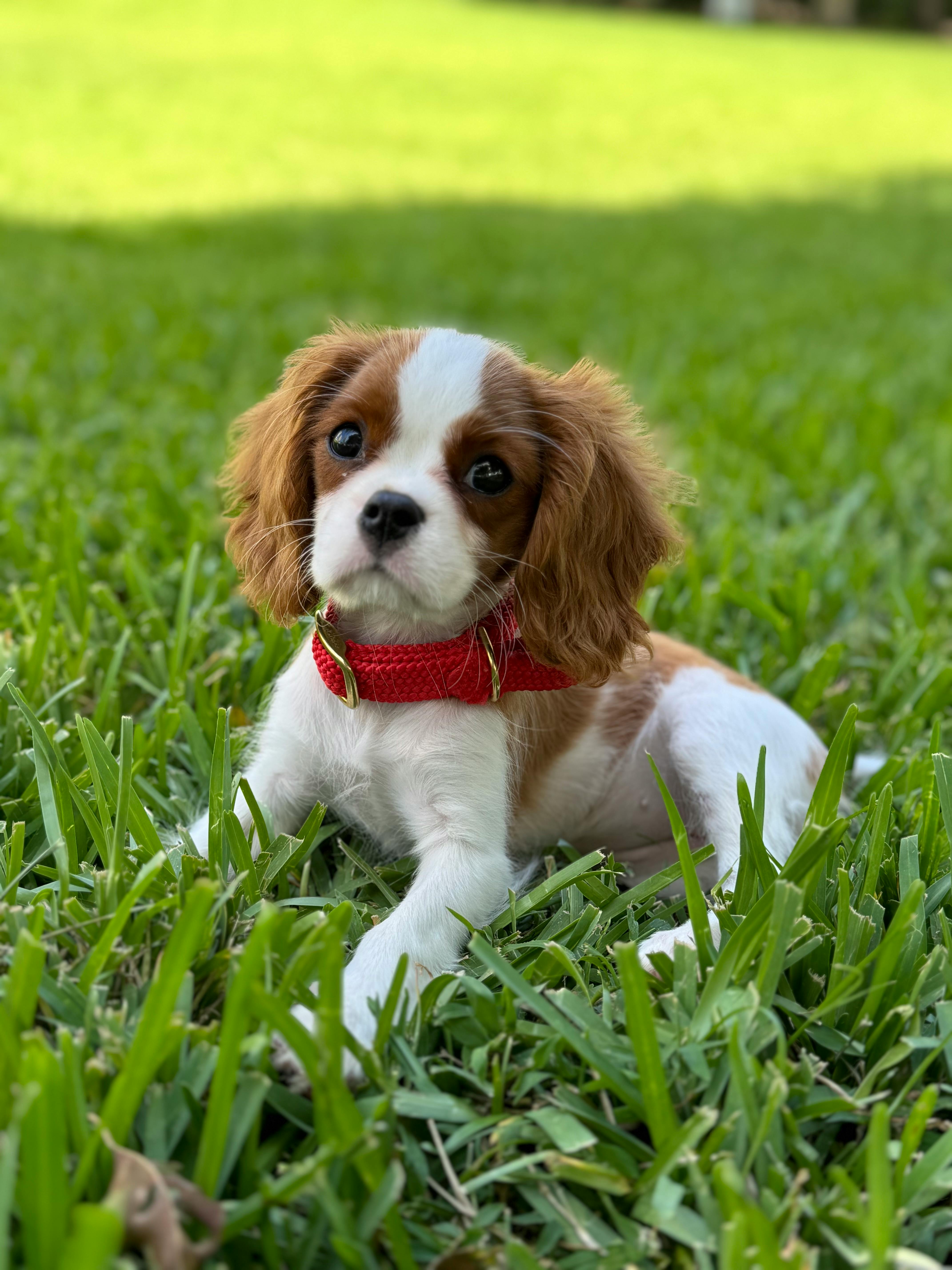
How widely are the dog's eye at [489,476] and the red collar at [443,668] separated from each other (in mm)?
288

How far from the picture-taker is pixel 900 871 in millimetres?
2506

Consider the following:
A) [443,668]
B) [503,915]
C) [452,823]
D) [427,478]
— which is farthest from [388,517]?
[503,915]

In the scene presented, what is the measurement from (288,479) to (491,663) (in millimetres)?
621

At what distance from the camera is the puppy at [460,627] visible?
2.31 m

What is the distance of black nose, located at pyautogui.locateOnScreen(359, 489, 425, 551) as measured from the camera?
220cm

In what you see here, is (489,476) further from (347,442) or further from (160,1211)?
(160,1211)

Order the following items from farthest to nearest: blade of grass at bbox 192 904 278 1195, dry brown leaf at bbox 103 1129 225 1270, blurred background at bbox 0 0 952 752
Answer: blurred background at bbox 0 0 952 752 → blade of grass at bbox 192 904 278 1195 → dry brown leaf at bbox 103 1129 225 1270

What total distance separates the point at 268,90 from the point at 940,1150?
22.7 meters

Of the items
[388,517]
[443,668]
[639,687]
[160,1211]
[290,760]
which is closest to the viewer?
[160,1211]

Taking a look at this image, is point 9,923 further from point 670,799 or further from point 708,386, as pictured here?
point 708,386

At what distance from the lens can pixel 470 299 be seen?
30.3 ft

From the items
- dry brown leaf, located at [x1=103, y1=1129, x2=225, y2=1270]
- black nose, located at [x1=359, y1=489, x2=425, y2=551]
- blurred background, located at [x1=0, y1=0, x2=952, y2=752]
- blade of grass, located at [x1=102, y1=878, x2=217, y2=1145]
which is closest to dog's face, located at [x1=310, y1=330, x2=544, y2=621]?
black nose, located at [x1=359, y1=489, x2=425, y2=551]

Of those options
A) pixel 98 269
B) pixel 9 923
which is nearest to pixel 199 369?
pixel 98 269

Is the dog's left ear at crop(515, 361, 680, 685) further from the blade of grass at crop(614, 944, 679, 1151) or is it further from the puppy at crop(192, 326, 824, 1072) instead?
the blade of grass at crop(614, 944, 679, 1151)
